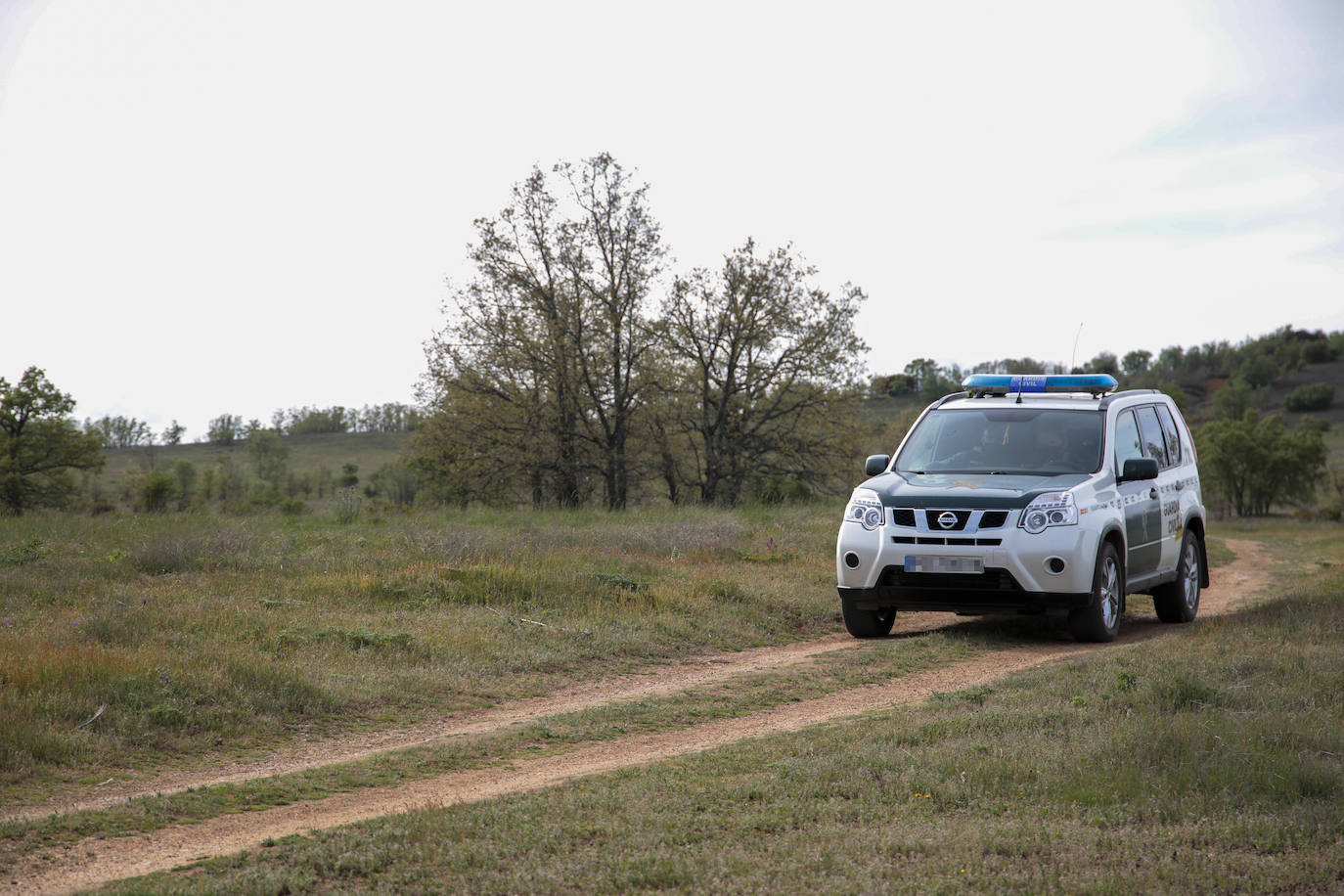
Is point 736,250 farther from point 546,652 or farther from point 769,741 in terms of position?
point 769,741

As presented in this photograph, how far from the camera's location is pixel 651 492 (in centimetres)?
3369

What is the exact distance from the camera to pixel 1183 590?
11.2m

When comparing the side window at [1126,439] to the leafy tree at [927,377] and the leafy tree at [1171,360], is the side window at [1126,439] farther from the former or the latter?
the leafy tree at [1171,360]

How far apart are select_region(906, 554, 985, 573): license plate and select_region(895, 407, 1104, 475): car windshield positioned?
4.03 ft

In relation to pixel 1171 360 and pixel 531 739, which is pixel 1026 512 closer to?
pixel 531 739

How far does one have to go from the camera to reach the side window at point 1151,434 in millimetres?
10797

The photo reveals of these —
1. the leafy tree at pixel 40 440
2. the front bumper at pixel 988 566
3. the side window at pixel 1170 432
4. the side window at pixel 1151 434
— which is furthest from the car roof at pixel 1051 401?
the leafy tree at pixel 40 440

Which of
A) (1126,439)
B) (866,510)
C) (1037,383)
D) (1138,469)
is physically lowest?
(866,510)

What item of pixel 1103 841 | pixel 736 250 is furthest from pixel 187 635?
pixel 736 250

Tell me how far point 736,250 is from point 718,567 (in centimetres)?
1952

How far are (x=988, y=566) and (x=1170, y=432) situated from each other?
401 cm

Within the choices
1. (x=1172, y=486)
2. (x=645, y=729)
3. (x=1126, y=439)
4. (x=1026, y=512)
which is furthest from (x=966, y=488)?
(x=645, y=729)

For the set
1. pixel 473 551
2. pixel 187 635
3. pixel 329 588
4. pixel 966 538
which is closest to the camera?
pixel 187 635

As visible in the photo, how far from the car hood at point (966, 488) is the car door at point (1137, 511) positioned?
2.59ft
